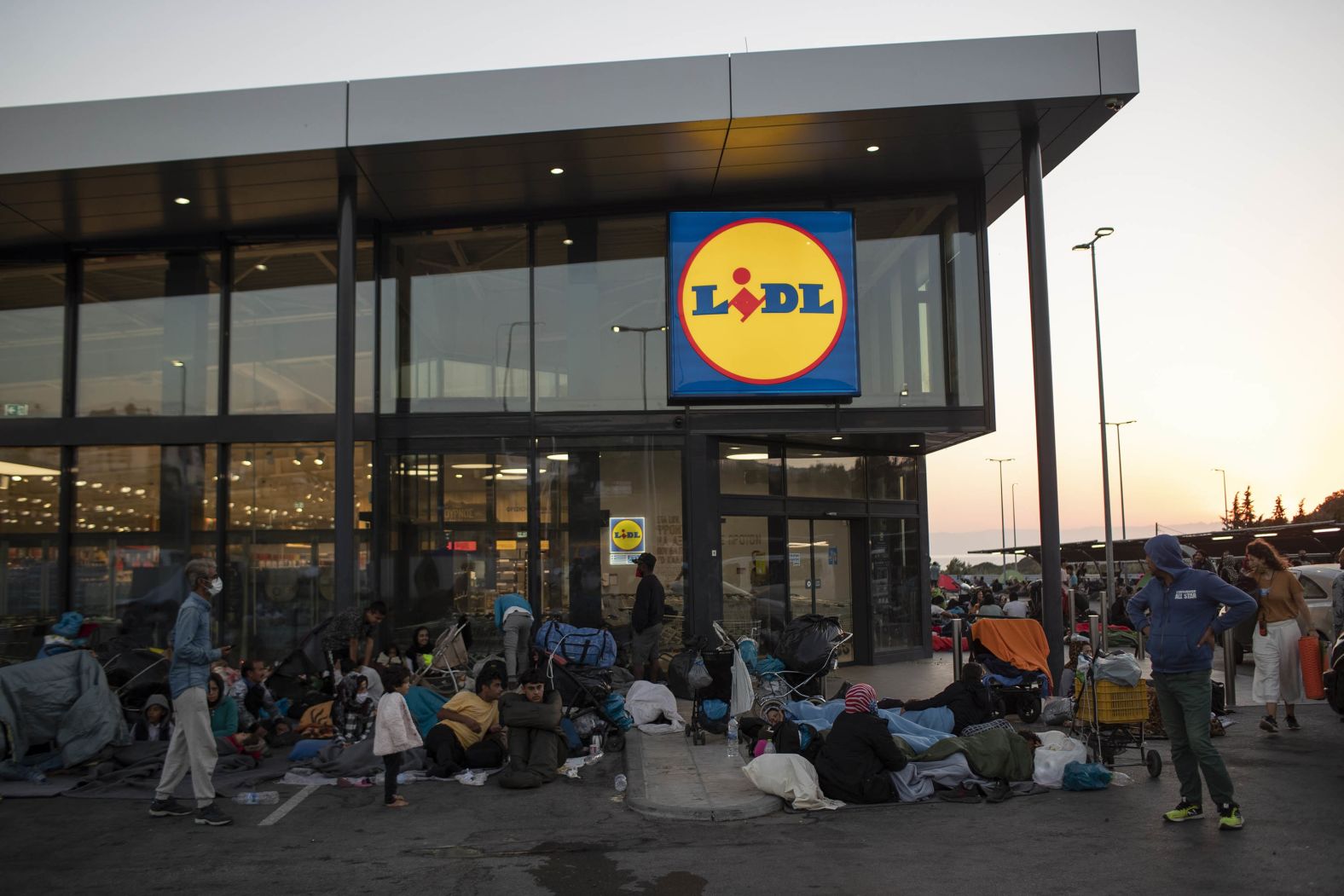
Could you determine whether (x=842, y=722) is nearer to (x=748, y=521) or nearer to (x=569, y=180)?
(x=748, y=521)

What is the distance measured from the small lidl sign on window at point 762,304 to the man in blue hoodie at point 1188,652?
→ 24.3ft

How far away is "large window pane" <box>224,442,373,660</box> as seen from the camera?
15.9 metres

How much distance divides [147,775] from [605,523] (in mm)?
6943

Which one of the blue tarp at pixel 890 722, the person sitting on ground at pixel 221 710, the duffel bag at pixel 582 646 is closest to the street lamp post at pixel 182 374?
the person sitting on ground at pixel 221 710

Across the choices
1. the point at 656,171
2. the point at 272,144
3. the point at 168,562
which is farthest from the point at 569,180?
the point at 168,562

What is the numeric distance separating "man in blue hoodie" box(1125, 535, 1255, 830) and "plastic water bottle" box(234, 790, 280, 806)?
7422mm

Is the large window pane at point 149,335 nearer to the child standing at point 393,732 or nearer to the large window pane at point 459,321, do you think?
the large window pane at point 459,321

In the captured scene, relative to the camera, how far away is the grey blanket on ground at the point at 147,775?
990 cm

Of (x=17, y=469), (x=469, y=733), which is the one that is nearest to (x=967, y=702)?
(x=469, y=733)

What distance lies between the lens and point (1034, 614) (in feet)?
69.0

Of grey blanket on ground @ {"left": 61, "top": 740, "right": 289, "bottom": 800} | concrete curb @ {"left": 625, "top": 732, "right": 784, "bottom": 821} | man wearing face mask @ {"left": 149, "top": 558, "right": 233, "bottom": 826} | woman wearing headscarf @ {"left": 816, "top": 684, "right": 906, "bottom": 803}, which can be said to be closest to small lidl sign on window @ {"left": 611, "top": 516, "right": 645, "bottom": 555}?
grey blanket on ground @ {"left": 61, "top": 740, "right": 289, "bottom": 800}

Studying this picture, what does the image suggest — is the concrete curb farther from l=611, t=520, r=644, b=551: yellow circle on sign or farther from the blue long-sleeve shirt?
l=611, t=520, r=644, b=551: yellow circle on sign

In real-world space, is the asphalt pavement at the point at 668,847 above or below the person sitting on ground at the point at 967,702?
below

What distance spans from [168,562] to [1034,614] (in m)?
15.6
